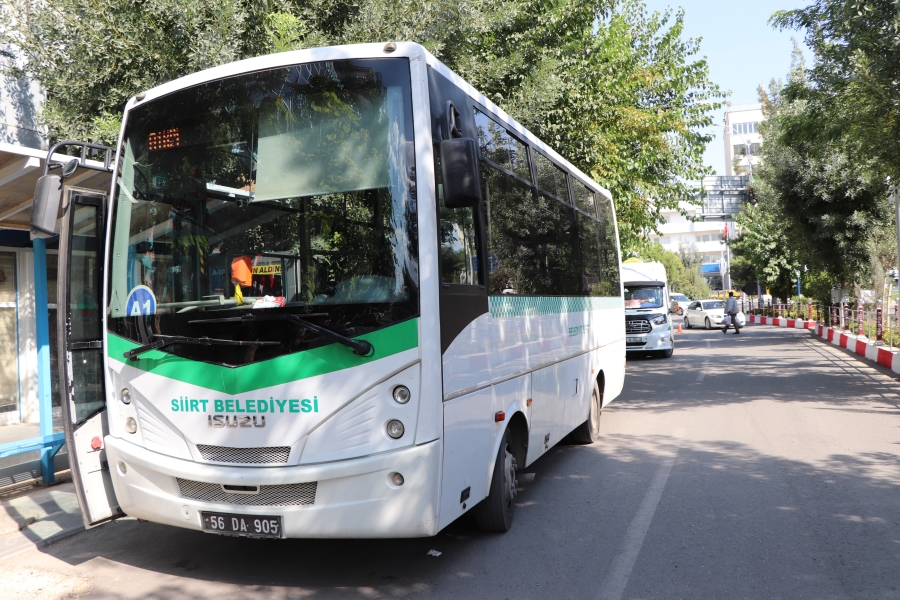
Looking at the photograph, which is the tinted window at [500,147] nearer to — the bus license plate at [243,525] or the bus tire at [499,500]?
the bus tire at [499,500]

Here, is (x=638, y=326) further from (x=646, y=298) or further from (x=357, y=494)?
(x=357, y=494)

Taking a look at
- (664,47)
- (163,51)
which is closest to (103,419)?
(163,51)

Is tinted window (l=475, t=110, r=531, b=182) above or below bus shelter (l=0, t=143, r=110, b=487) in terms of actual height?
above

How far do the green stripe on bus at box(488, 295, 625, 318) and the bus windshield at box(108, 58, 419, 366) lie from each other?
4.25ft

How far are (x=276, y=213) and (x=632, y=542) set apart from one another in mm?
3344

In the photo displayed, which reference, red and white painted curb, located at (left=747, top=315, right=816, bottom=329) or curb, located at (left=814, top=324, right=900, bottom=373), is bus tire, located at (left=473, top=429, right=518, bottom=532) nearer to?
curb, located at (left=814, top=324, right=900, bottom=373)

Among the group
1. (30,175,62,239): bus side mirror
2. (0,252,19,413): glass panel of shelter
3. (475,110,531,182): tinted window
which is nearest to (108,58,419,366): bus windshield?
(30,175,62,239): bus side mirror

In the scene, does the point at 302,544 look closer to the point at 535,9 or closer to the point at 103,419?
the point at 103,419

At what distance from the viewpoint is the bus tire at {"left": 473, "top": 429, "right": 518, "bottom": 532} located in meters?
5.69

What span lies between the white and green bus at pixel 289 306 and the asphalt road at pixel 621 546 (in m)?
0.45

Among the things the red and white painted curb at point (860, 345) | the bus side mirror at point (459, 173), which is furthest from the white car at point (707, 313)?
the bus side mirror at point (459, 173)

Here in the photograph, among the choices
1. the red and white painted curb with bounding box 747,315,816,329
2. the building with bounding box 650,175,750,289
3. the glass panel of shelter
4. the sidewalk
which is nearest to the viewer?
the sidewalk

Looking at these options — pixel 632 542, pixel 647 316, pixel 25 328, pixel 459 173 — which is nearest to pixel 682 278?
pixel 647 316

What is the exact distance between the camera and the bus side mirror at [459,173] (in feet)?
15.4
